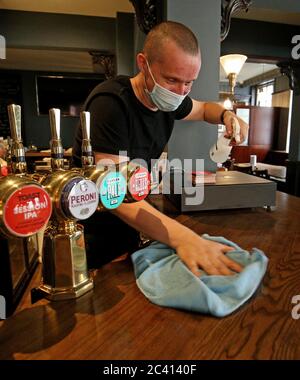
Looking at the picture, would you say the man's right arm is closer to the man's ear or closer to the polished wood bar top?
the polished wood bar top

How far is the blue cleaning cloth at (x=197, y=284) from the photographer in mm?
514

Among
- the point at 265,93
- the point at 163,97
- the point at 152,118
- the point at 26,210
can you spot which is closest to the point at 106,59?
the point at 152,118

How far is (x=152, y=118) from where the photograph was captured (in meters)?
1.10

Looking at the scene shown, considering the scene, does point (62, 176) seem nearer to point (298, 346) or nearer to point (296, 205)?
point (298, 346)

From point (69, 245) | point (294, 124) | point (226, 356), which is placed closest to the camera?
point (226, 356)

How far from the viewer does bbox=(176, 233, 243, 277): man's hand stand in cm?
62

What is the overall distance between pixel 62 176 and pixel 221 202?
78 cm

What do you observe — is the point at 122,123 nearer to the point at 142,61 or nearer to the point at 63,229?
the point at 142,61

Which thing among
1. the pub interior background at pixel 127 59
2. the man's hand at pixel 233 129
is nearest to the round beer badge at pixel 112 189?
the man's hand at pixel 233 129

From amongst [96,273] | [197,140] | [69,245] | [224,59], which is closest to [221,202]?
[197,140]

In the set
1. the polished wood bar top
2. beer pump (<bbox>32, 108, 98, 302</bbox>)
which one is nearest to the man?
the polished wood bar top

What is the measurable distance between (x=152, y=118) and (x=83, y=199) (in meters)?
0.67

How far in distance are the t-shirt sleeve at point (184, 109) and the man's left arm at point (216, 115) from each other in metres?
0.04

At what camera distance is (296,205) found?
4.26ft
